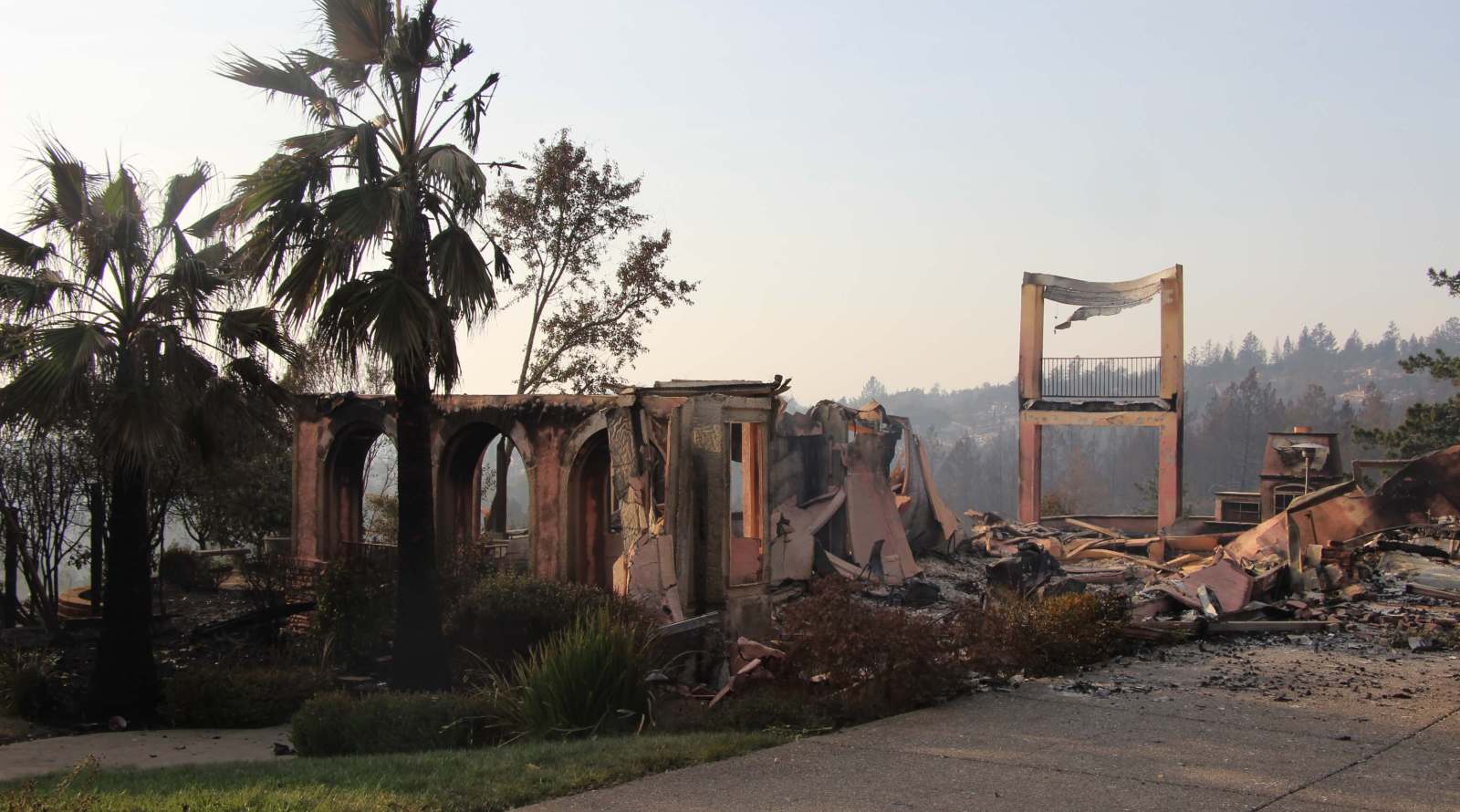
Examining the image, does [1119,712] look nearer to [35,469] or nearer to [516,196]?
[35,469]

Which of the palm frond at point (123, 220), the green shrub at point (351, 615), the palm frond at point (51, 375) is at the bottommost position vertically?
the green shrub at point (351, 615)

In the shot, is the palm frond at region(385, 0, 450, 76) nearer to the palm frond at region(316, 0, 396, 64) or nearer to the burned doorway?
the palm frond at region(316, 0, 396, 64)

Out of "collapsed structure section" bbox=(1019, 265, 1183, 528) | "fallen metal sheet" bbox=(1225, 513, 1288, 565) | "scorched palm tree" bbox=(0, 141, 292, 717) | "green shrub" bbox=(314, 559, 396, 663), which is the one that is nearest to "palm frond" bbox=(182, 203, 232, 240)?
"scorched palm tree" bbox=(0, 141, 292, 717)

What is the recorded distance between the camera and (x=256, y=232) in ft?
43.8

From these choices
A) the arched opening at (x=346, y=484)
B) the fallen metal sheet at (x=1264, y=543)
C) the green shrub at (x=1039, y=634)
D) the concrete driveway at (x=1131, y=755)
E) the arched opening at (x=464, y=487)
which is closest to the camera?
the concrete driveway at (x=1131, y=755)

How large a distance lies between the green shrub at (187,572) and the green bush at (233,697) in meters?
9.90

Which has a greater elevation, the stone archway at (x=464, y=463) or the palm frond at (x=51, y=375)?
the palm frond at (x=51, y=375)

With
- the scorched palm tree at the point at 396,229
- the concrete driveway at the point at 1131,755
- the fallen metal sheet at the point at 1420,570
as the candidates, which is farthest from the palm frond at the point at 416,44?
the fallen metal sheet at the point at 1420,570

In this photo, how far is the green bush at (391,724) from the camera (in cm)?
916

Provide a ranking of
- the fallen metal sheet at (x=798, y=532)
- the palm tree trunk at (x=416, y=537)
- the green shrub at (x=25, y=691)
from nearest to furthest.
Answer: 1. the palm tree trunk at (x=416, y=537)
2. the green shrub at (x=25, y=691)
3. the fallen metal sheet at (x=798, y=532)

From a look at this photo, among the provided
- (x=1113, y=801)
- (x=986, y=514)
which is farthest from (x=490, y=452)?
(x=1113, y=801)

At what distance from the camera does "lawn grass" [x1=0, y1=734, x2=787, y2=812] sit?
6.51 meters

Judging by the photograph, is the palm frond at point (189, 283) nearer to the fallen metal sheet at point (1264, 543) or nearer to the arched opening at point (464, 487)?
the arched opening at point (464, 487)

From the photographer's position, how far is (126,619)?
13.7 metres
